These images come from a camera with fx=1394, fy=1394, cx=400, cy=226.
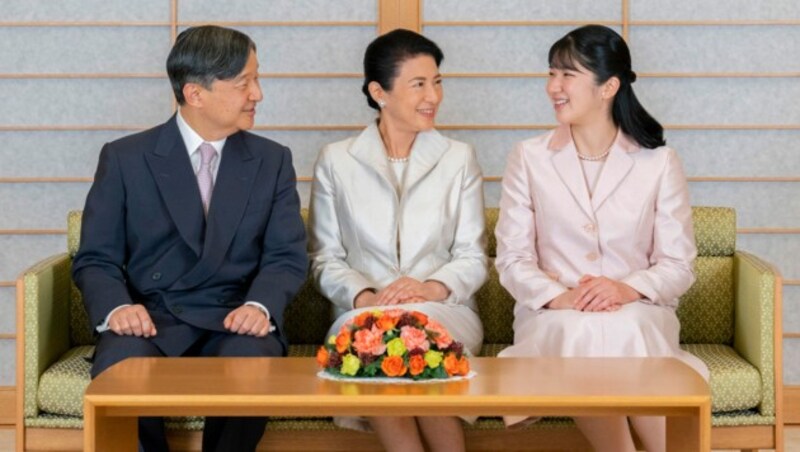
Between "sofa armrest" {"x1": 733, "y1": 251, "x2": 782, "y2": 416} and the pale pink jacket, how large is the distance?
0.17 m

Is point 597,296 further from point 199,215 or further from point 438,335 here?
point 199,215

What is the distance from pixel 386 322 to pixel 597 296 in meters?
0.79

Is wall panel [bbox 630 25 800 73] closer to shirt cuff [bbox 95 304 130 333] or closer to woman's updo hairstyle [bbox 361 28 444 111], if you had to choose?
woman's updo hairstyle [bbox 361 28 444 111]

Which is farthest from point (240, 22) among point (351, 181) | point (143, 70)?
point (351, 181)

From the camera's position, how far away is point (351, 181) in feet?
12.5

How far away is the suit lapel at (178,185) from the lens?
11.5 feet

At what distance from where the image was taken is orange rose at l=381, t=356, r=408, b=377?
108 inches

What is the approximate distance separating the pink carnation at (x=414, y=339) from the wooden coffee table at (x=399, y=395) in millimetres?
82

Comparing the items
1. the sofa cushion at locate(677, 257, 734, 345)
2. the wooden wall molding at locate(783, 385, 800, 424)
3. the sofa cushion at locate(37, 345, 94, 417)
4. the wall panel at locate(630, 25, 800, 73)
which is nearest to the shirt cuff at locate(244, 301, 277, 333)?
the sofa cushion at locate(37, 345, 94, 417)

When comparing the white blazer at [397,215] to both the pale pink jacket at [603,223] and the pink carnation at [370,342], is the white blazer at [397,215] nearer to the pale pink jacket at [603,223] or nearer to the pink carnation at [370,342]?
the pale pink jacket at [603,223]

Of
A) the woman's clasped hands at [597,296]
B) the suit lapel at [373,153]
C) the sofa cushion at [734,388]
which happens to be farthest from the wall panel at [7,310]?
the sofa cushion at [734,388]

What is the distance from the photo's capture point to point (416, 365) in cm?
275

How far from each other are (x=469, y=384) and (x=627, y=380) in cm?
31

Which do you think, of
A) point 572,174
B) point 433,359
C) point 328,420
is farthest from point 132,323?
point 572,174
